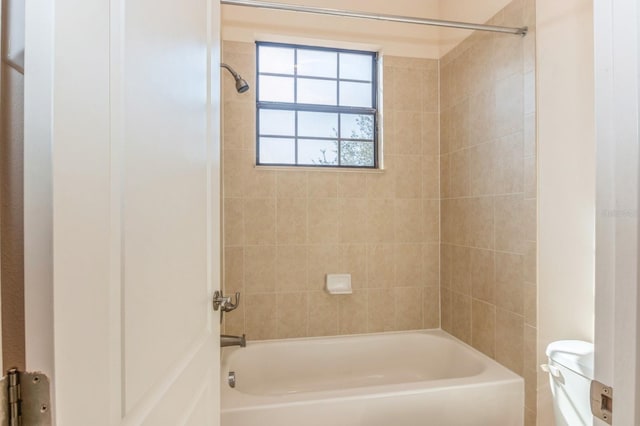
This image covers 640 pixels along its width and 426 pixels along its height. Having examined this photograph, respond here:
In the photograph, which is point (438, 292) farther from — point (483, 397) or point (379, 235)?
point (483, 397)

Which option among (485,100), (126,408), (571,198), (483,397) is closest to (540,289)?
(571,198)

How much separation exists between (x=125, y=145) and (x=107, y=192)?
0.09 meters

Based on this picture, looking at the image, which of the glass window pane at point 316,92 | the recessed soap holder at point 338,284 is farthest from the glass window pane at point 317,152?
the recessed soap holder at point 338,284

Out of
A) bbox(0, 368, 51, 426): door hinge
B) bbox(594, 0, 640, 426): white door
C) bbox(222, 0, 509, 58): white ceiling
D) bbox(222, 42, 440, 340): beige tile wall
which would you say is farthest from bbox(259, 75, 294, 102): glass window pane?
bbox(0, 368, 51, 426): door hinge

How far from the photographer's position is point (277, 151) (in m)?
2.35

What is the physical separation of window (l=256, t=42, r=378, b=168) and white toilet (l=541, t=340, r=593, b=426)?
1.54 meters

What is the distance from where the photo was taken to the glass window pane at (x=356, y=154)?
96.2 inches

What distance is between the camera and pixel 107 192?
502 millimetres

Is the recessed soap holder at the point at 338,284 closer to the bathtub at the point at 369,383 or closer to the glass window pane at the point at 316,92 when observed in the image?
the bathtub at the point at 369,383

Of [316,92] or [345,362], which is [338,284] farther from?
[316,92]

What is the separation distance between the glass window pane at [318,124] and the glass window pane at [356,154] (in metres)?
0.12

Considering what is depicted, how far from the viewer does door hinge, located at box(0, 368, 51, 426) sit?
372 mm

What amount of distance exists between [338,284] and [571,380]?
1.32m

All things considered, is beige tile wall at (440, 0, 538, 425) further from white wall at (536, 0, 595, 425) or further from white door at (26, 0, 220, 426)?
white door at (26, 0, 220, 426)
